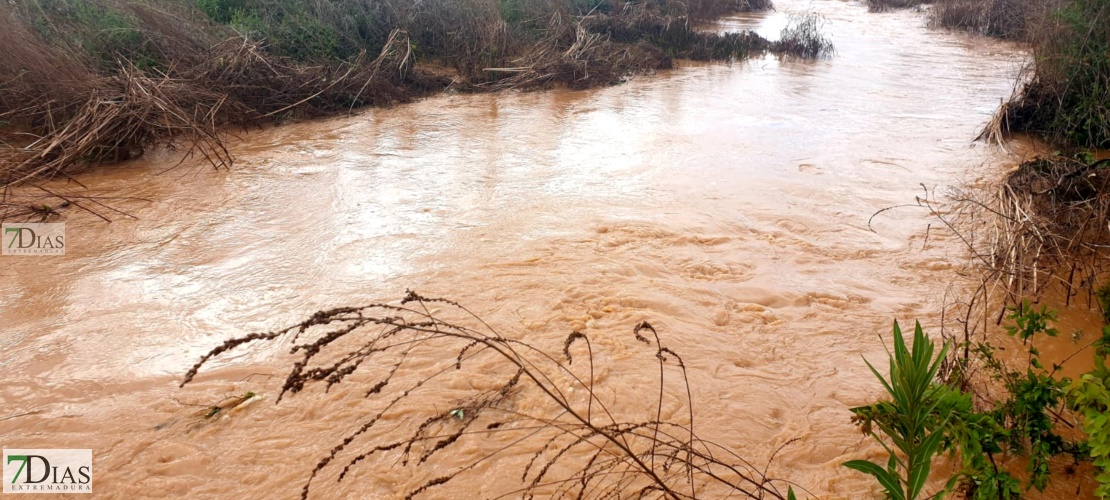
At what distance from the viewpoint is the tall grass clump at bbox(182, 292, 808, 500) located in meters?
2.70

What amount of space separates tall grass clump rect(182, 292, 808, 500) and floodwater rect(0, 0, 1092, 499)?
60 mm

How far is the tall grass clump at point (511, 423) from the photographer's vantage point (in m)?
2.70

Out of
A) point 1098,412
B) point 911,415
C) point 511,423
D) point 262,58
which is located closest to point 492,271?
point 511,423

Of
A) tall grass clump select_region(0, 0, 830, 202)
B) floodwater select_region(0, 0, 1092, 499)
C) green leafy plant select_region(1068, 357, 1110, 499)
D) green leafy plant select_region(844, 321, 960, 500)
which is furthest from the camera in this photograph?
tall grass clump select_region(0, 0, 830, 202)

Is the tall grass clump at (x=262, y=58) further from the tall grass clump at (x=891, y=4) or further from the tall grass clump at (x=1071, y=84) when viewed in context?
the tall grass clump at (x=891, y=4)

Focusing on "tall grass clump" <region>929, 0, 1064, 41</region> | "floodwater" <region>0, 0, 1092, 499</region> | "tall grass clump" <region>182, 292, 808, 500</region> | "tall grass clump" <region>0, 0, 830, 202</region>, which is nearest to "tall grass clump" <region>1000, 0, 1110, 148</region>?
"floodwater" <region>0, 0, 1092, 499</region>

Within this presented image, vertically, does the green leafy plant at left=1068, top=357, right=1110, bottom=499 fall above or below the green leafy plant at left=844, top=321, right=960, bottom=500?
below

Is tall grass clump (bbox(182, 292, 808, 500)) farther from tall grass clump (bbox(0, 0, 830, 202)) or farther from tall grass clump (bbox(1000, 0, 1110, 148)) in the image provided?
tall grass clump (bbox(1000, 0, 1110, 148))

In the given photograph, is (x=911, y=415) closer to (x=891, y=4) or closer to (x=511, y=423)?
(x=511, y=423)

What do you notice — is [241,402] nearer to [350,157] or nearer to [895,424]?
[895,424]

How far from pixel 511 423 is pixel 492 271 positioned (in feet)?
5.51

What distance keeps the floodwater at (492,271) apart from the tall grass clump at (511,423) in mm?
60

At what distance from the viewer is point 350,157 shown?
7363 mm

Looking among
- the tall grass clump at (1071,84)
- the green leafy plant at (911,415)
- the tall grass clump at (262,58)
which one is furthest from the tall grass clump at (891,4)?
the green leafy plant at (911,415)
